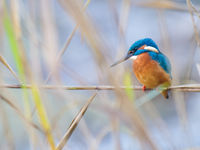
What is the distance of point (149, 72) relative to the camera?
2.16 m

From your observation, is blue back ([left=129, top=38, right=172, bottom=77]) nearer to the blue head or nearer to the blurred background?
the blue head

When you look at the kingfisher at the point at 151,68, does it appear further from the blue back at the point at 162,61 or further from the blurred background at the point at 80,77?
the blurred background at the point at 80,77

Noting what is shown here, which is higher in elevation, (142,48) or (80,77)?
(80,77)

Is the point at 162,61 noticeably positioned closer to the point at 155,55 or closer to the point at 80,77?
the point at 155,55

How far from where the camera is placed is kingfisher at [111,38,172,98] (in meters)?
2.16

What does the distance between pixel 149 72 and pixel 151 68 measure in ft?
0.12

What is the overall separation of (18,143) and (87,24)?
7.55ft

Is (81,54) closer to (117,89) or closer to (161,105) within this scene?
(161,105)

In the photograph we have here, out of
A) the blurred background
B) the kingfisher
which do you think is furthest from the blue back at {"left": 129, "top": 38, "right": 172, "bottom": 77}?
the blurred background

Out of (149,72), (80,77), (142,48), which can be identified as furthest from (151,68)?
(80,77)

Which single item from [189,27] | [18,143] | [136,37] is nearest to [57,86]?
[18,143]

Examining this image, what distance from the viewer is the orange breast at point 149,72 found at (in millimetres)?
2158

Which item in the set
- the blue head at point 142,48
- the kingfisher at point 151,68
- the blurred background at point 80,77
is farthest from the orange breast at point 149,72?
the blurred background at point 80,77

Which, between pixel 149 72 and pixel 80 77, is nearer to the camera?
pixel 80 77
